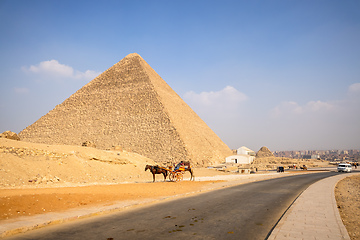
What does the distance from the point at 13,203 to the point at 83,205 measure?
2342 mm

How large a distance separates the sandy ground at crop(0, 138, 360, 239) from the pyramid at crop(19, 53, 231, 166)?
3149 centimetres

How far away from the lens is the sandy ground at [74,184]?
873cm

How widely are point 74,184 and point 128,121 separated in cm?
5873

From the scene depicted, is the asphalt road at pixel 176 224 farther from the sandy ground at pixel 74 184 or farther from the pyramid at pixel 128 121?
the pyramid at pixel 128 121

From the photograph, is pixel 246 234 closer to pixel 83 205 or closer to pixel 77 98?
pixel 83 205

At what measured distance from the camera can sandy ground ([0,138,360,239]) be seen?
344 inches

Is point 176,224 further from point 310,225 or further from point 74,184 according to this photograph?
point 74,184

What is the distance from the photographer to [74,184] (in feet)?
60.4

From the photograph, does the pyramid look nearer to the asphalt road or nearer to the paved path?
the asphalt road

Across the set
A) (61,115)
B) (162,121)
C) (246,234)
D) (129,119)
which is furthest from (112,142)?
(246,234)

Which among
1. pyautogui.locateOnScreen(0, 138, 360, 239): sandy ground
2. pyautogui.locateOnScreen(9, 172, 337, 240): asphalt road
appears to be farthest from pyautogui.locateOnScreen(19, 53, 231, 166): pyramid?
pyautogui.locateOnScreen(9, 172, 337, 240): asphalt road

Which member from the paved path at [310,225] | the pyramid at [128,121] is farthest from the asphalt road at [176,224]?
the pyramid at [128,121]

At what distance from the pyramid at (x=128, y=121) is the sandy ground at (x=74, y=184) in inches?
1240

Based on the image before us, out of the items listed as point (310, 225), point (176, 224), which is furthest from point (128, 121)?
point (310, 225)
